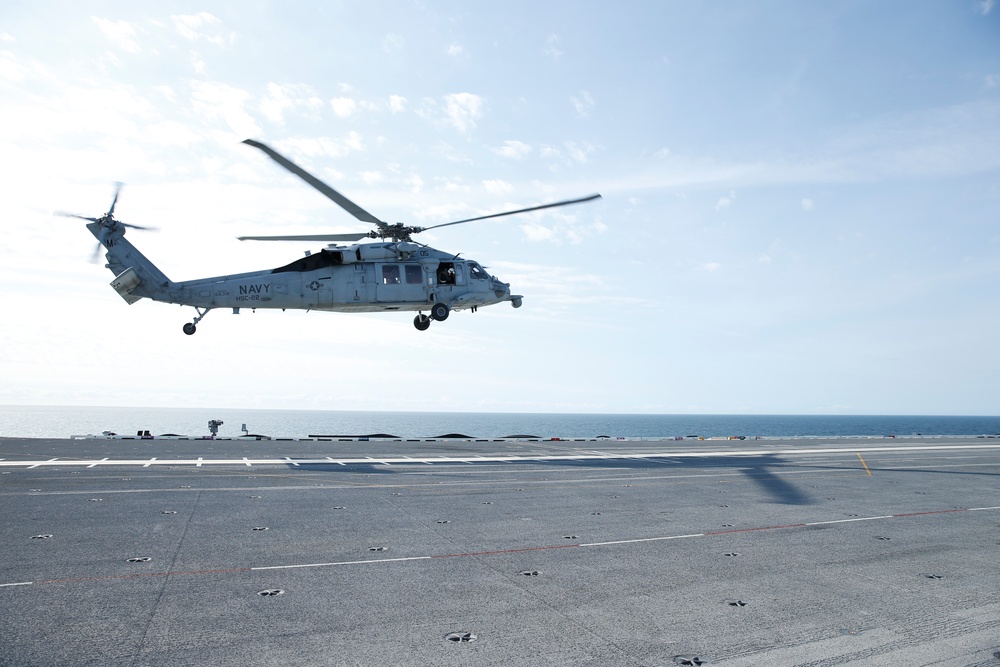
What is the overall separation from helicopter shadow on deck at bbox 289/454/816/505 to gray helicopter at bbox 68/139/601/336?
8.39 m

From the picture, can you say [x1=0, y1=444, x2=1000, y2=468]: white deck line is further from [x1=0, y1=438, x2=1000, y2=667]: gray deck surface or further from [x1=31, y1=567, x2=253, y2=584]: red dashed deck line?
[x1=31, y1=567, x2=253, y2=584]: red dashed deck line

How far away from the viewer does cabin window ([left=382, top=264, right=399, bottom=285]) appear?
99.1 ft

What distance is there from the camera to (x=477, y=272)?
31.8 m

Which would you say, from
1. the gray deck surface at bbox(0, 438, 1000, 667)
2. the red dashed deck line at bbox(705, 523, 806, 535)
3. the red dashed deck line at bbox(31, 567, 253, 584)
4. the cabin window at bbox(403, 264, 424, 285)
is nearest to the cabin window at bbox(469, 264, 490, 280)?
the cabin window at bbox(403, 264, 424, 285)

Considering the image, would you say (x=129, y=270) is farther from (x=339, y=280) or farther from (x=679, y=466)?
(x=679, y=466)

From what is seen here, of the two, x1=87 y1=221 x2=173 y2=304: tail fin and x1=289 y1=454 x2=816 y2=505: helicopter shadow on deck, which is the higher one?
x1=87 y1=221 x2=173 y2=304: tail fin

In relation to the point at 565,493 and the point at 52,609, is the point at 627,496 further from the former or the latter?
the point at 52,609

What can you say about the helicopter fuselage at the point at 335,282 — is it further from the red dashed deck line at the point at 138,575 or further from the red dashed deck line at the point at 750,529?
the red dashed deck line at the point at 138,575

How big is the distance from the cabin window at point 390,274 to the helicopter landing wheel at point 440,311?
2.18 metres

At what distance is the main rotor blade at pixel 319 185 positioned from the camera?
70.0 feet

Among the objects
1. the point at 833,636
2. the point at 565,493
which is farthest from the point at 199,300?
the point at 833,636

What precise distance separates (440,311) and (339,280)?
4976mm

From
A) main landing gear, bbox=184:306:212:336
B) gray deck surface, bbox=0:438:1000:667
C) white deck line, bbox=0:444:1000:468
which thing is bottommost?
gray deck surface, bbox=0:438:1000:667

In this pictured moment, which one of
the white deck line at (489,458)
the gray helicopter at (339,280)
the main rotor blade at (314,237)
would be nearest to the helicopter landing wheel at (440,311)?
the gray helicopter at (339,280)
